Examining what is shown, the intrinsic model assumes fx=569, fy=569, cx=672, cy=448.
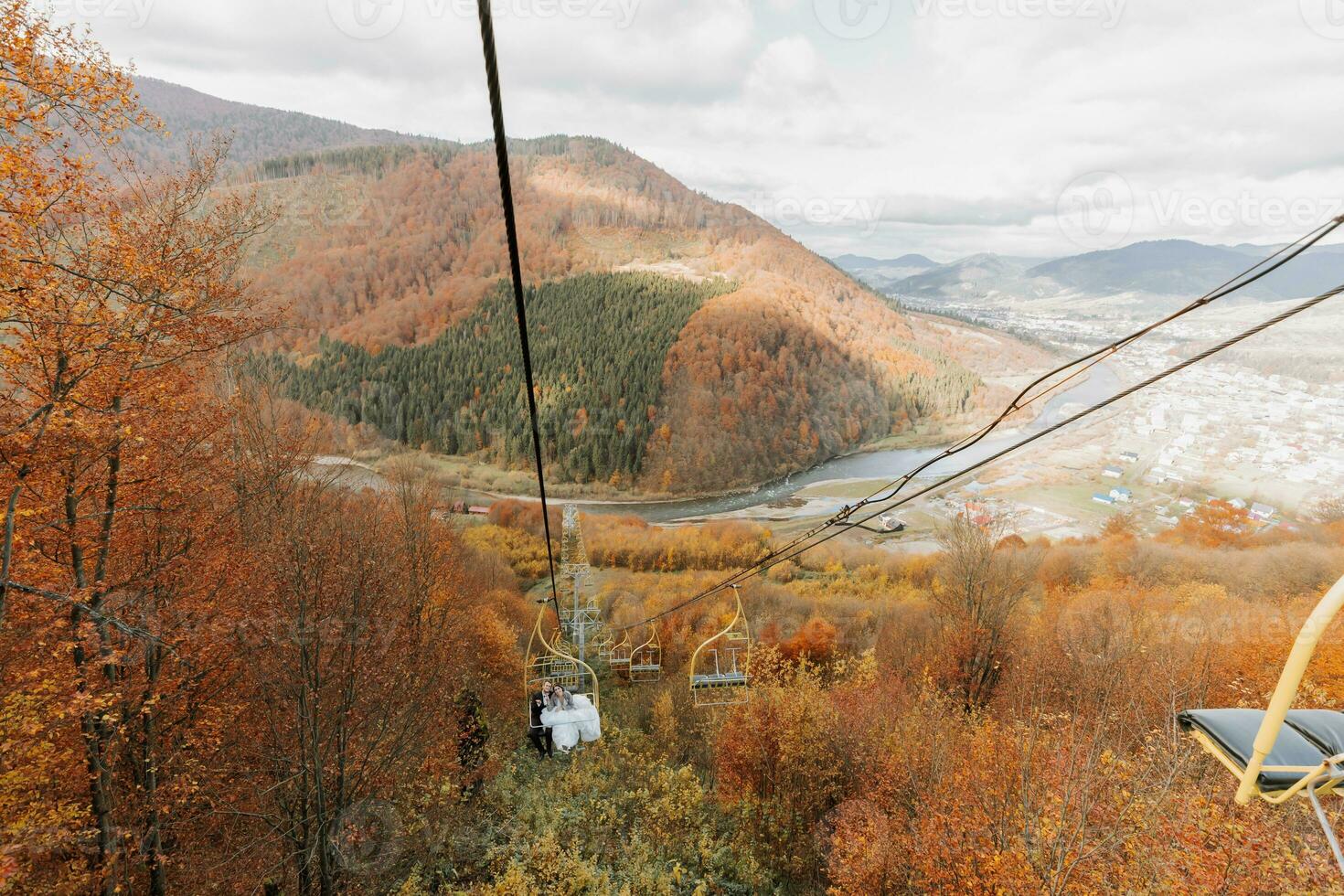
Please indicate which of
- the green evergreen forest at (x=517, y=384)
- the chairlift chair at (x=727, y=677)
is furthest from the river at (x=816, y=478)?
the chairlift chair at (x=727, y=677)

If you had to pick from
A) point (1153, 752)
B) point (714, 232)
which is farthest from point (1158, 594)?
point (714, 232)

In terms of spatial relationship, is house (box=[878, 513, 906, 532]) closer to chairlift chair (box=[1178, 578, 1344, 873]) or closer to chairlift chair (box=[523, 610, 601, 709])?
chairlift chair (box=[523, 610, 601, 709])

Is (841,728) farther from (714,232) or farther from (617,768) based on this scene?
(714,232)

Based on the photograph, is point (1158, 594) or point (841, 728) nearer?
point (841, 728)

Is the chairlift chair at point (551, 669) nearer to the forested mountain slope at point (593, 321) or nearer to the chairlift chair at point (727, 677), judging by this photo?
the chairlift chair at point (727, 677)

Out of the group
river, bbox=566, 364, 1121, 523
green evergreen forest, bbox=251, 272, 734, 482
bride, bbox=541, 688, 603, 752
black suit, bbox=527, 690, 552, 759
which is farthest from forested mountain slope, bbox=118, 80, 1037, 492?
bride, bbox=541, 688, 603, 752

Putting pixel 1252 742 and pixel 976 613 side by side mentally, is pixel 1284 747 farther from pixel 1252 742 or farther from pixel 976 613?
pixel 976 613
